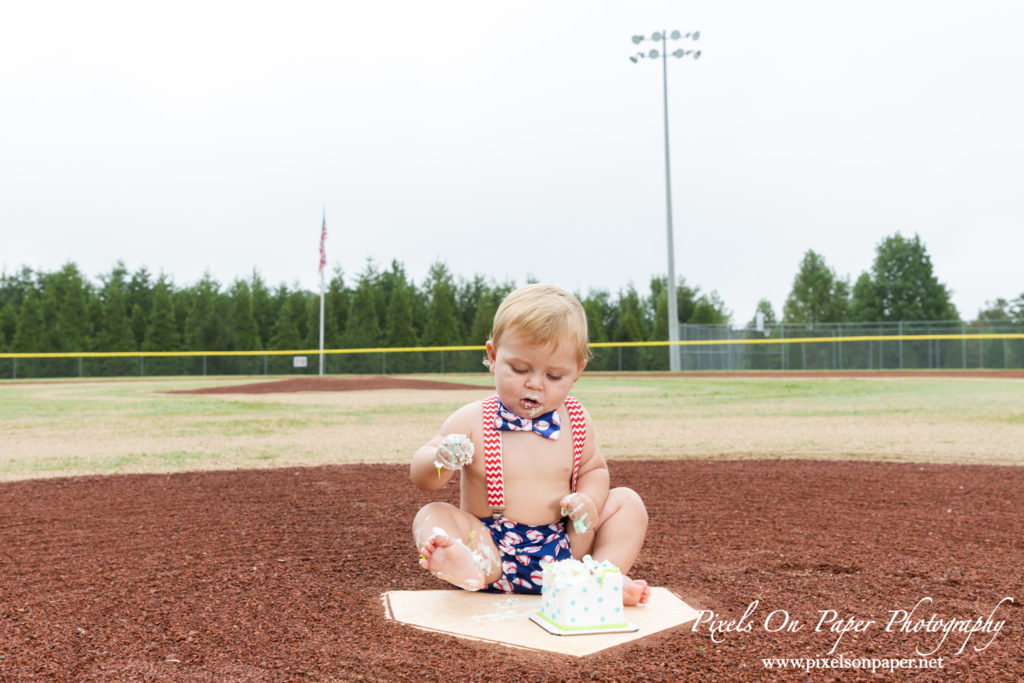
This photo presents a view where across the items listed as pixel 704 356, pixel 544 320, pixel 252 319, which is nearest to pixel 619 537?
pixel 544 320

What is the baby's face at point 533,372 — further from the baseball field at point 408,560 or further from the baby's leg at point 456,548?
the baseball field at point 408,560

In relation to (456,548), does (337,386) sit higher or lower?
lower

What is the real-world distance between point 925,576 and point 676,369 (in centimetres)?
3033

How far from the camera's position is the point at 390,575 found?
11.0 ft

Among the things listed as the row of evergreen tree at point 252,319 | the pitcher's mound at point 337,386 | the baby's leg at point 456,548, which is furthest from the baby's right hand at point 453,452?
the row of evergreen tree at point 252,319

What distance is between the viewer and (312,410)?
47.6 feet

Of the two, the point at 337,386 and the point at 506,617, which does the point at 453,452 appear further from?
the point at 337,386

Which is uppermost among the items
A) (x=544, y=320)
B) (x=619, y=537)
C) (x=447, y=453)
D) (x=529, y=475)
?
(x=544, y=320)

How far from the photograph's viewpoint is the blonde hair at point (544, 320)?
2746mm

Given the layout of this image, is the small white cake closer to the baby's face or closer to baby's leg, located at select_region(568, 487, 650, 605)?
baby's leg, located at select_region(568, 487, 650, 605)

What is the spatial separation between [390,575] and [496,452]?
31.3 inches

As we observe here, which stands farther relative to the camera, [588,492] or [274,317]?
[274,317]

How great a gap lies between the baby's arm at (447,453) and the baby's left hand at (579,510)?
38cm

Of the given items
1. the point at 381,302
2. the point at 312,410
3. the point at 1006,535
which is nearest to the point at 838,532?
the point at 1006,535
